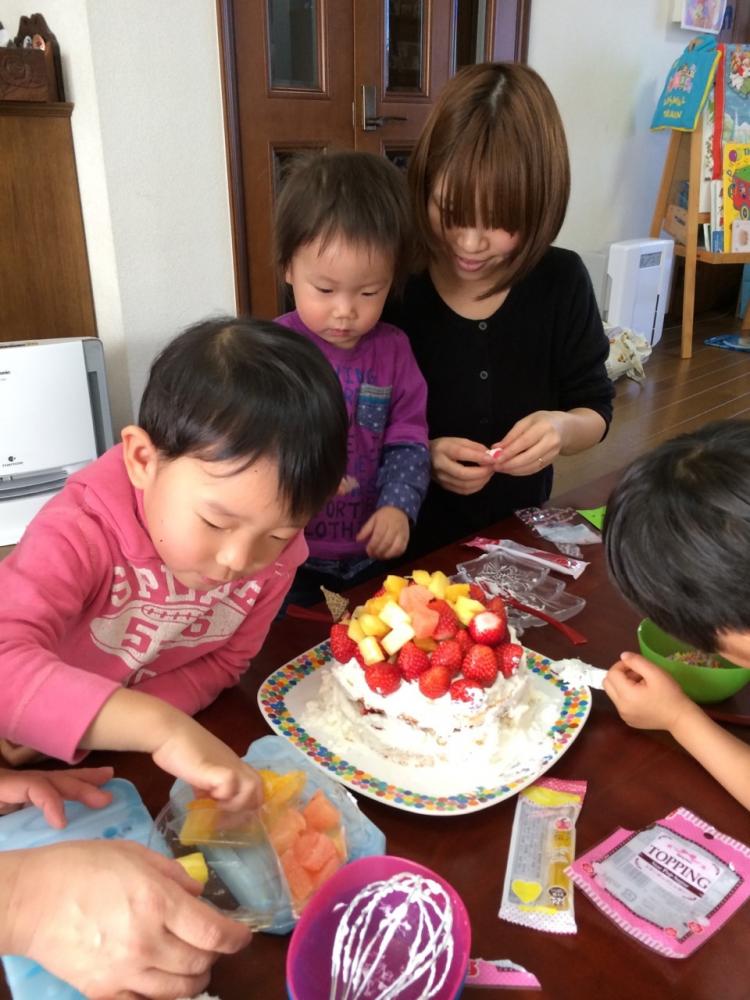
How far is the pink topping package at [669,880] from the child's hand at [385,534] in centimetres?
58

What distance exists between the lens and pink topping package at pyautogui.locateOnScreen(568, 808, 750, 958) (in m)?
0.66

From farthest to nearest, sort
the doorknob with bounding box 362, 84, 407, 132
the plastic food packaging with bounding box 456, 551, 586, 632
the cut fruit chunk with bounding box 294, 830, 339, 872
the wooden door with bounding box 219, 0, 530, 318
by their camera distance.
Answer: the doorknob with bounding box 362, 84, 407, 132 < the wooden door with bounding box 219, 0, 530, 318 < the plastic food packaging with bounding box 456, 551, 586, 632 < the cut fruit chunk with bounding box 294, 830, 339, 872

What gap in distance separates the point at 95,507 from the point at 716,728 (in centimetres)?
68

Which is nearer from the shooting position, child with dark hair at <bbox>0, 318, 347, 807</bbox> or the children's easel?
child with dark hair at <bbox>0, 318, 347, 807</bbox>

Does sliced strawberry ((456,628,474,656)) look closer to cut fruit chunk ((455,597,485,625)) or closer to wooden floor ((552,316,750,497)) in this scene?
cut fruit chunk ((455,597,485,625))

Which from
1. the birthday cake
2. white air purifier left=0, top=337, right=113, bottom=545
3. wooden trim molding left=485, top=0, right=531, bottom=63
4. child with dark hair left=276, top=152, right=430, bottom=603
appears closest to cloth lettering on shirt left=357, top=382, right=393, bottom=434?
child with dark hair left=276, top=152, right=430, bottom=603

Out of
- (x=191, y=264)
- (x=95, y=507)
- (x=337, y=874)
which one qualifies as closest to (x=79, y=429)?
(x=191, y=264)

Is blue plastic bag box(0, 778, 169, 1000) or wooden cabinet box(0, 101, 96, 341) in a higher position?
wooden cabinet box(0, 101, 96, 341)

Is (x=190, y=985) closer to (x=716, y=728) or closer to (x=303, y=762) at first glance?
(x=303, y=762)

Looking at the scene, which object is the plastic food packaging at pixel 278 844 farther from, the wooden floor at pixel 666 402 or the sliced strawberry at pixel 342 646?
the wooden floor at pixel 666 402

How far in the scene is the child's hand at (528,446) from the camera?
51.8 inches

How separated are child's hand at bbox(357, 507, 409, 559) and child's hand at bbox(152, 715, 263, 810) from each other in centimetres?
56

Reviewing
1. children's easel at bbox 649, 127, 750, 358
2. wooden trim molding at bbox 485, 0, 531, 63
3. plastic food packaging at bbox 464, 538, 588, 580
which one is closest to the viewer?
plastic food packaging at bbox 464, 538, 588, 580

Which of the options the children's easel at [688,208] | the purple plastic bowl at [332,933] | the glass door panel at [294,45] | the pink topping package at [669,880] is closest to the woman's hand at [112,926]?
the purple plastic bowl at [332,933]
